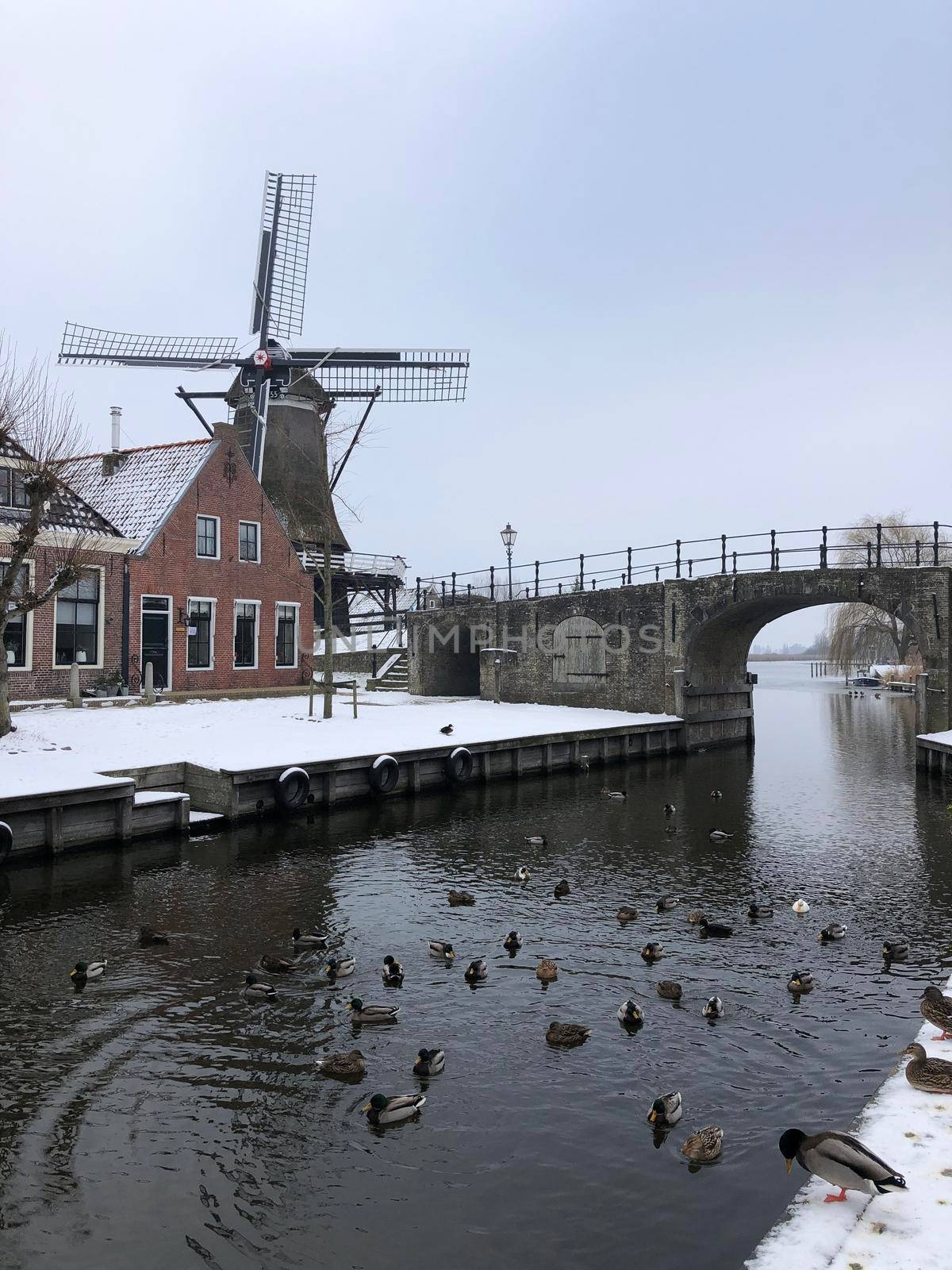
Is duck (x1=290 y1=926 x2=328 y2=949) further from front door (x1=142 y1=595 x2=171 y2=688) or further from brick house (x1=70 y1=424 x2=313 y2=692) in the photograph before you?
front door (x1=142 y1=595 x2=171 y2=688)

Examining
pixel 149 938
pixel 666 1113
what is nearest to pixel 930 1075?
pixel 666 1113

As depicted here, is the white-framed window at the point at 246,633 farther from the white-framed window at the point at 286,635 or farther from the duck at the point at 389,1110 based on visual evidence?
the duck at the point at 389,1110

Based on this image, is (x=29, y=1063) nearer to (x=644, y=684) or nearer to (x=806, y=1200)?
(x=806, y=1200)

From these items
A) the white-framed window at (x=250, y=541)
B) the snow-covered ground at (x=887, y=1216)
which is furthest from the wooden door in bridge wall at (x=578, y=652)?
the snow-covered ground at (x=887, y=1216)

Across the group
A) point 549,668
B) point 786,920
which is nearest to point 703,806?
point 786,920

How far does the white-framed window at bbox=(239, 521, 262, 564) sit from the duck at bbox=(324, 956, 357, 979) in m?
21.2

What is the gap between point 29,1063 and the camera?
7570mm

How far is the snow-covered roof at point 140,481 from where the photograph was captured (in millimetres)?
27750

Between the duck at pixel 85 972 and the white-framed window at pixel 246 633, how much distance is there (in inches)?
786

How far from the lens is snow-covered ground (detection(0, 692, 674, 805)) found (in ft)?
55.0

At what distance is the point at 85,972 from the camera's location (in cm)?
935

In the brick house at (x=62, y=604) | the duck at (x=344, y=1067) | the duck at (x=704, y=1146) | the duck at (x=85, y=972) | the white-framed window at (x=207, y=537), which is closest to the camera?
the duck at (x=704, y=1146)

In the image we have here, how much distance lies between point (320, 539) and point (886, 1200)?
3301 centimetres

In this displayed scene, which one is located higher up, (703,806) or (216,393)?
(216,393)
